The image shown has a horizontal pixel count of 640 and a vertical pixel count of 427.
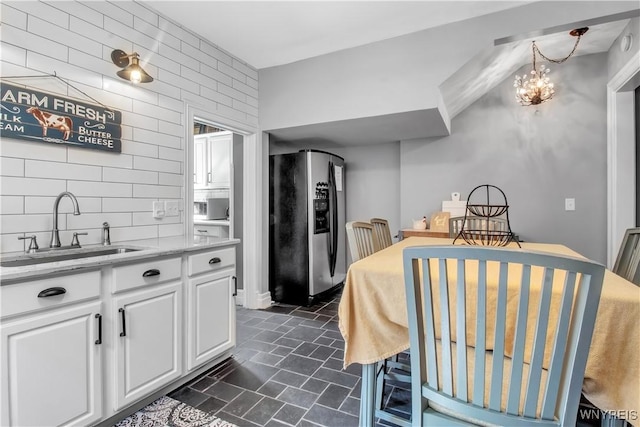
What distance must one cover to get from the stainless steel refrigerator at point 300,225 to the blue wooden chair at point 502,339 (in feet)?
8.07

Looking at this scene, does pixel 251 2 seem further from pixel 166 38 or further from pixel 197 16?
pixel 166 38

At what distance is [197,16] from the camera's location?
238cm

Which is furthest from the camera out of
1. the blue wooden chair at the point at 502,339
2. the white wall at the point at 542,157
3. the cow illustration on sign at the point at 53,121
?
the white wall at the point at 542,157

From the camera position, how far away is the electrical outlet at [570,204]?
3262 millimetres

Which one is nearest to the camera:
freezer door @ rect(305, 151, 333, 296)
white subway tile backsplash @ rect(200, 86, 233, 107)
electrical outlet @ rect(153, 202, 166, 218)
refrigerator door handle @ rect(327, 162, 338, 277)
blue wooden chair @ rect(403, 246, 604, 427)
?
blue wooden chair @ rect(403, 246, 604, 427)

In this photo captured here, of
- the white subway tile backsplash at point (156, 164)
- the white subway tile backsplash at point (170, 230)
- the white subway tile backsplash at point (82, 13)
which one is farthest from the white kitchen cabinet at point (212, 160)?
the white subway tile backsplash at point (82, 13)

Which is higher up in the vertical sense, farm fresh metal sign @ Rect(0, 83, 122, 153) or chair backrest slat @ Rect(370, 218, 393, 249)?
farm fresh metal sign @ Rect(0, 83, 122, 153)

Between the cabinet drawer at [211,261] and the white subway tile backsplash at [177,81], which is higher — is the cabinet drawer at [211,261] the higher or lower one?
the lower one

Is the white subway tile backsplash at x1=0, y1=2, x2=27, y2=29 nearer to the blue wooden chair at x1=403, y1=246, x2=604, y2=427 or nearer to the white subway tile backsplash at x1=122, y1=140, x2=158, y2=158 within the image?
the white subway tile backsplash at x1=122, y1=140, x2=158, y2=158

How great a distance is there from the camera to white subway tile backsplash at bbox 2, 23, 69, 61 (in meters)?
1.57

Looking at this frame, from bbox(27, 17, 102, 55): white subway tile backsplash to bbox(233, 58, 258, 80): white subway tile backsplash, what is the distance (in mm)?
1314

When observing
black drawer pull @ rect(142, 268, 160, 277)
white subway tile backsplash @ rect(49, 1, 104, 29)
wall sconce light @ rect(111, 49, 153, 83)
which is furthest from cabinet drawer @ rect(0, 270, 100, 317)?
white subway tile backsplash @ rect(49, 1, 104, 29)

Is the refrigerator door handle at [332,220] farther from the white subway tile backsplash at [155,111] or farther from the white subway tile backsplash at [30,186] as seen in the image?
the white subway tile backsplash at [30,186]

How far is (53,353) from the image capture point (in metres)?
1.29
